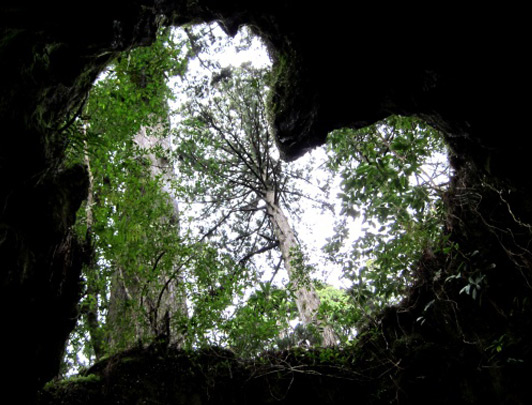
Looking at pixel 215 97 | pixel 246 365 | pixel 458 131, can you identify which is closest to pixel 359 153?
pixel 458 131

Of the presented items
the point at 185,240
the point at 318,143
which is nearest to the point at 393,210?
the point at 318,143

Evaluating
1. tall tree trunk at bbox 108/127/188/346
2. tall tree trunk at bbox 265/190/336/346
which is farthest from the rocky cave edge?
tall tree trunk at bbox 265/190/336/346

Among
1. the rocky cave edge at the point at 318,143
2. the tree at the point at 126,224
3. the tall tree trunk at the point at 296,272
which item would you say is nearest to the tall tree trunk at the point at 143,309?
the tree at the point at 126,224

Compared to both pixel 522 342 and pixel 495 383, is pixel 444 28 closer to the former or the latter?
Answer: pixel 522 342

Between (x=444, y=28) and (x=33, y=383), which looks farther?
(x=33, y=383)

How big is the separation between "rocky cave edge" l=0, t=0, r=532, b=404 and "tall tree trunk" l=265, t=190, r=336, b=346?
4.53 ft

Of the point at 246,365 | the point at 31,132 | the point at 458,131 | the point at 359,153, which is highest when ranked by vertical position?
the point at 359,153

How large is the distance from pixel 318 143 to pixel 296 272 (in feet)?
10.6

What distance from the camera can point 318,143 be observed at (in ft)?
15.9

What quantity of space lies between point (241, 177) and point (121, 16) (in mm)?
8676

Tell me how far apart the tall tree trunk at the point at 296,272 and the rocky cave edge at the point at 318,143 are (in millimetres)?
1382

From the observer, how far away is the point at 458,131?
3455 millimetres

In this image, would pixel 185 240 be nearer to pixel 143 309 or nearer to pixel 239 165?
pixel 143 309

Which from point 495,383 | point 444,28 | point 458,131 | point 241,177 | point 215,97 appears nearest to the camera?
point 444,28
